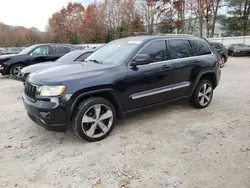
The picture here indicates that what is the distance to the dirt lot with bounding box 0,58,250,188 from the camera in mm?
2502

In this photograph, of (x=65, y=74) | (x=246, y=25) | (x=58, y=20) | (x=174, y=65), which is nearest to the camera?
(x=65, y=74)

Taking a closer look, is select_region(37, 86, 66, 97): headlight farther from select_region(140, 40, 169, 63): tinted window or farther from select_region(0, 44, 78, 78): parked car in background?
select_region(0, 44, 78, 78): parked car in background

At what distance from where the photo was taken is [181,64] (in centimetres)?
429

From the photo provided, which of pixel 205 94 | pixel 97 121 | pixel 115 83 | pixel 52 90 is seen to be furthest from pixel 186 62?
pixel 52 90

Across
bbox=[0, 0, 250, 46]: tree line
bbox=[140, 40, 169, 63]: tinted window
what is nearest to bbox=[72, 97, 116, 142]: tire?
bbox=[140, 40, 169, 63]: tinted window

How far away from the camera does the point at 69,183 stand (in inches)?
97.2

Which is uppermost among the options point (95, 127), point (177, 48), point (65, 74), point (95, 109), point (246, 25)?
point (246, 25)

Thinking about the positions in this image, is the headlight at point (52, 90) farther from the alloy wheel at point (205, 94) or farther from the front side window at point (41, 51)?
the front side window at point (41, 51)

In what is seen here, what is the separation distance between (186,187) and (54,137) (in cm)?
235

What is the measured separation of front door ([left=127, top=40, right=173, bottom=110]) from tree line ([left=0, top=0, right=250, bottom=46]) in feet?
63.8

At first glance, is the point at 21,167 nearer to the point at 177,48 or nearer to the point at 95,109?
the point at 95,109

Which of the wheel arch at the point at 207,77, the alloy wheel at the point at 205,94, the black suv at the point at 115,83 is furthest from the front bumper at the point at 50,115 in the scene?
the alloy wheel at the point at 205,94

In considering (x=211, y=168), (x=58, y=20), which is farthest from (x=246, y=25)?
(x=58, y=20)

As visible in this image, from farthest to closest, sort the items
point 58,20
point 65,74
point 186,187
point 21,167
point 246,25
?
point 58,20
point 246,25
point 65,74
point 21,167
point 186,187
